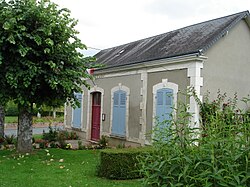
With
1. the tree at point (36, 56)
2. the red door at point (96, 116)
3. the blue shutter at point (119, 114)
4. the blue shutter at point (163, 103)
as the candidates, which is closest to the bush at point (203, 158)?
the tree at point (36, 56)

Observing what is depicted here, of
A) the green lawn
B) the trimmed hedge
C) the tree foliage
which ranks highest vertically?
the tree foliage

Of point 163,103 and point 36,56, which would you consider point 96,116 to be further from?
point 36,56

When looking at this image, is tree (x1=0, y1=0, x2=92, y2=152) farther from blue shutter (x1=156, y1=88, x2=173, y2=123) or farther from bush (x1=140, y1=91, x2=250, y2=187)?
bush (x1=140, y1=91, x2=250, y2=187)

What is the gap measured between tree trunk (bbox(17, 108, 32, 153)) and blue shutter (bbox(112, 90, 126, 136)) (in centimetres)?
424

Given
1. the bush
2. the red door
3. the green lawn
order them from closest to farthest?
the bush → the green lawn → the red door

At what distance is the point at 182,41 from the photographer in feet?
37.9

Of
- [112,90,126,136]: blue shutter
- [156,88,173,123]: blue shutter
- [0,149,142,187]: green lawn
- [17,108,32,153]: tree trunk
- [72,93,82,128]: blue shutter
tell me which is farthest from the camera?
[72,93,82,128]: blue shutter

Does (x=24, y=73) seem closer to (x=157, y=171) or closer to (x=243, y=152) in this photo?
(x=157, y=171)

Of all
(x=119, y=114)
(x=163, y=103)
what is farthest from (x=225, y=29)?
(x=119, y=114)

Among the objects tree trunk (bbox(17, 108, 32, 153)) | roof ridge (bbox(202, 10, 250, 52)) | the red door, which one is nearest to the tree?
tree trunk (bbox(17, 108, 32, 153))

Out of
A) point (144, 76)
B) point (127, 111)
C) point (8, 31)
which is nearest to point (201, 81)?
point (144, 76)

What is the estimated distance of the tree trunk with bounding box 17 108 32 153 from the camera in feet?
33.4

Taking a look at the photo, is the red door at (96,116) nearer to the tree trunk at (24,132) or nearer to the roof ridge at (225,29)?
the tree trunk at (24,132)

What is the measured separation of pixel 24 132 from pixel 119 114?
4.57m
